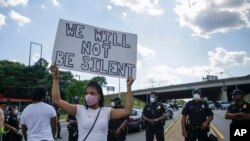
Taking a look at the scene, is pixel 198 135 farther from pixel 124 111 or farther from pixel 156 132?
pixel 124 111

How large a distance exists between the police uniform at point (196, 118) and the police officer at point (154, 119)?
128cm

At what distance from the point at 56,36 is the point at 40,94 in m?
0.96

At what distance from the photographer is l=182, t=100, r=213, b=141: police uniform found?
8.25m

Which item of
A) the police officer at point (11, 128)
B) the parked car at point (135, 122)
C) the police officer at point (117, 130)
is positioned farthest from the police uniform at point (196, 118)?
the parked car at point (135, 122)

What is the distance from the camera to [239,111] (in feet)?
25.0

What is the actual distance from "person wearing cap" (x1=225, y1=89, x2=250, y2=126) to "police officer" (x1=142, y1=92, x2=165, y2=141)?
2348 millimetres

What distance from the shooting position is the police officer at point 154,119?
952 centimetres

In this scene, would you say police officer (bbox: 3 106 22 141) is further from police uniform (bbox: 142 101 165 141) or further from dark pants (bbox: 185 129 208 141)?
dark pants (bbox: 185 129 208 141)

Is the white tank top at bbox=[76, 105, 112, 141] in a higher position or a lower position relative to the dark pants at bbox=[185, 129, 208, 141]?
higher

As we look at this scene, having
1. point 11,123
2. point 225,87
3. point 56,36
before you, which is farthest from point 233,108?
point 225,87

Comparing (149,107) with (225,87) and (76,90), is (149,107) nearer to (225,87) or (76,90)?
(76,90)

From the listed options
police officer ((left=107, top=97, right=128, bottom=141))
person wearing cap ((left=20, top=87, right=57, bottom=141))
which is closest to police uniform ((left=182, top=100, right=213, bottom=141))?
police officer ((left=107, top=97, right=128, bottom=141))

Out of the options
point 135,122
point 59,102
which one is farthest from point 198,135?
point 135,122

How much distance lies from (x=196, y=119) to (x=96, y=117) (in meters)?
4.67
